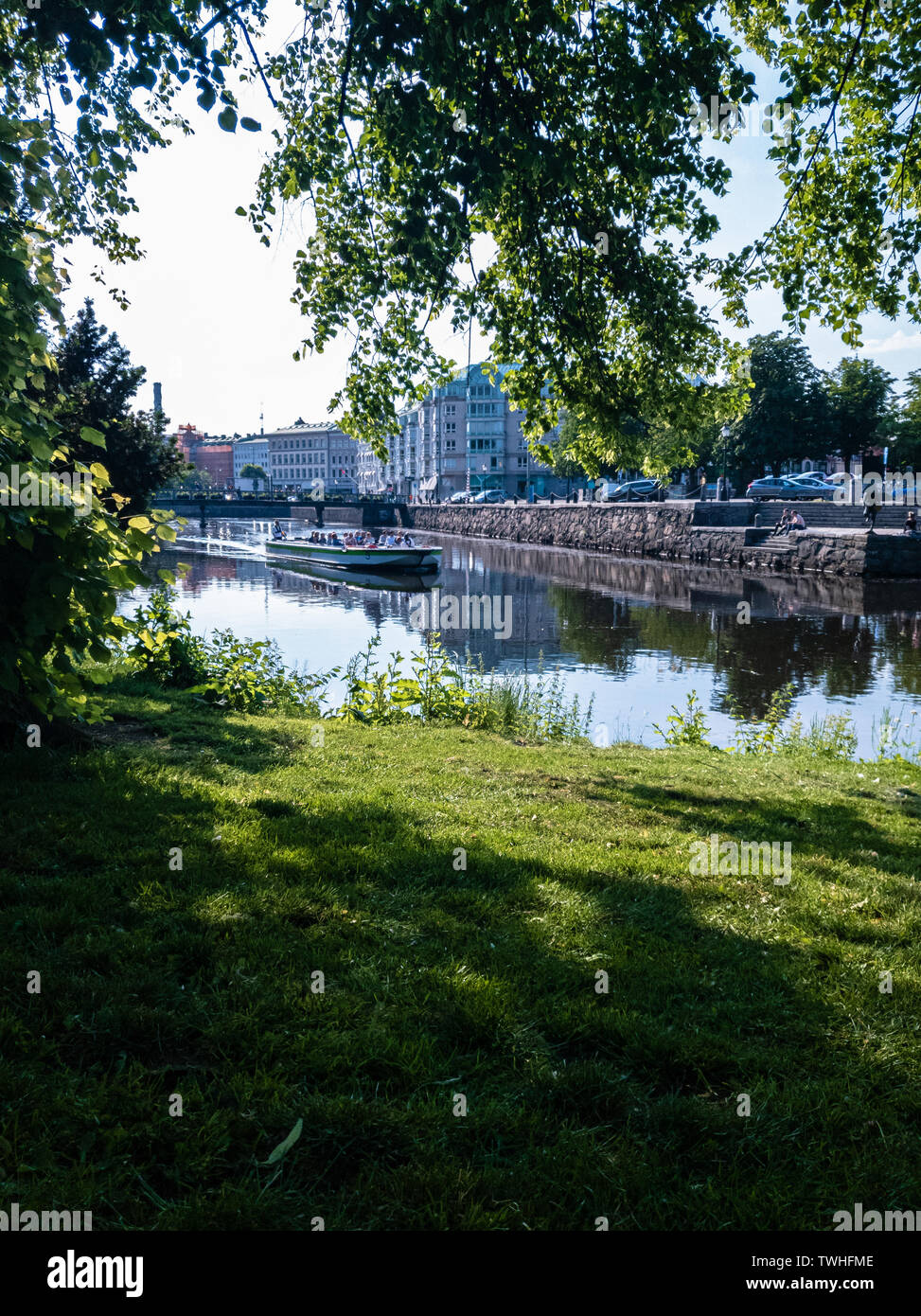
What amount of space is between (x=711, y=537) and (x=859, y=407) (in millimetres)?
32906

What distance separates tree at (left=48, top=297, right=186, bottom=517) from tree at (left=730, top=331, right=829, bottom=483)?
53.9 m

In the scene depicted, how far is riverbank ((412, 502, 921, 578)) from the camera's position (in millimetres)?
38500

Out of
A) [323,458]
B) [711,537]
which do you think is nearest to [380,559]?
[711,537]

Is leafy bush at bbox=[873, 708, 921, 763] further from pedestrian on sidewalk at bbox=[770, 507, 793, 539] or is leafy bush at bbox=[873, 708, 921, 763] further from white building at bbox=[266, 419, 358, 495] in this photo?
white building at bbox=[266, 419, 358, 495]

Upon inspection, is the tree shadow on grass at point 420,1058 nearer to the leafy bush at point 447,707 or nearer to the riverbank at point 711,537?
the leafy bush at point 447,707

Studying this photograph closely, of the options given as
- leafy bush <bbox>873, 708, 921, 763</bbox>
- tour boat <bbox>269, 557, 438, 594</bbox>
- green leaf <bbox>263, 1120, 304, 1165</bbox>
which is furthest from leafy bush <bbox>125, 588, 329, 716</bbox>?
tour boat <bbox>269, 557, 438, 594</bbox>

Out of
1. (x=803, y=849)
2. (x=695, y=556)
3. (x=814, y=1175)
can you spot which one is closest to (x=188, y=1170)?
(x=814, y=1175)

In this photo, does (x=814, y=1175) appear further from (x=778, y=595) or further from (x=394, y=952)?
(x=778, y=595)

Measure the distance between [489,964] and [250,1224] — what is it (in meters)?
1.56

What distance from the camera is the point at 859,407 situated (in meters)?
72.4

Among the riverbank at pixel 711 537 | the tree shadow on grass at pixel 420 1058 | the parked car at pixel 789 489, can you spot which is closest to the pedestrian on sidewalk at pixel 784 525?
the riverbank at pixel 711 537

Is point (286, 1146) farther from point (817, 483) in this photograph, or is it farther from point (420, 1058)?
point (817, 483)

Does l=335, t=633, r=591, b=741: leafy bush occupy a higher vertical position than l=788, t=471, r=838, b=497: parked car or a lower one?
lower

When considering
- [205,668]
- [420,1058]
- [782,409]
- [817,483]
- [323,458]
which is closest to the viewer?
[420,1058]
